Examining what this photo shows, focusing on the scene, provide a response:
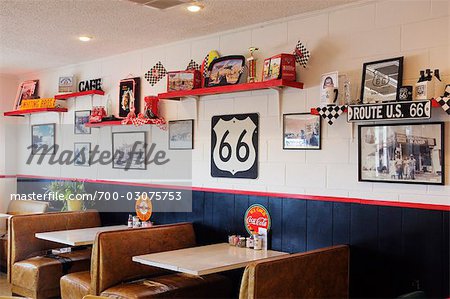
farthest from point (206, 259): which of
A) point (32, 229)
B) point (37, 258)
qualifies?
point (32, 229)

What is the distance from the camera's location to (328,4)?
4195 mm

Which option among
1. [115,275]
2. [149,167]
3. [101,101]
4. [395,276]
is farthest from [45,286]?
[395,276]

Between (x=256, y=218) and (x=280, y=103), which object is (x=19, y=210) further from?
(x=280, y=103)

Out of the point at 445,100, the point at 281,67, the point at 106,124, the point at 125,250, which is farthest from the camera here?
the point at 106,124

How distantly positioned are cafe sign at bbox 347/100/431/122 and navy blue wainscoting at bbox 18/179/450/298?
704 mm

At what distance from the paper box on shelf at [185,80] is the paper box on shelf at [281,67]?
0.98 m

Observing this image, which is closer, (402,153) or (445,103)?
(445,103)

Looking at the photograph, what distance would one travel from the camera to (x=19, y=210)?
7.25 metres

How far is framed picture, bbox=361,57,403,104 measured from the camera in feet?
12.5

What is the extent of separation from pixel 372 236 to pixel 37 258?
11.6ft

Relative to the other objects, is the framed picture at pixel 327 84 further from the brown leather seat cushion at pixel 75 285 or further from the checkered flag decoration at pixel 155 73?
the brown leather seat cushion at pixel 75 285

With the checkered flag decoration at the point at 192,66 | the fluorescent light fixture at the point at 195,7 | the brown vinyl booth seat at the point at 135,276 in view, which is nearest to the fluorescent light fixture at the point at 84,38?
the checkered flag decoration at the point at 192,66

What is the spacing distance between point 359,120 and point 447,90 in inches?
25.3

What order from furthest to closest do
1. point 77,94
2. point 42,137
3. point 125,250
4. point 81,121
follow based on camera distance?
1. point 42,137
2. point 81,121
3. point 77,94
4. point 125,250
